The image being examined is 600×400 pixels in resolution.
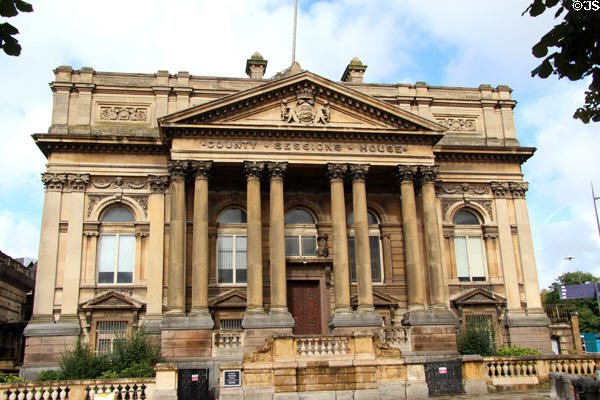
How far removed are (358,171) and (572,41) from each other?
21731 mm

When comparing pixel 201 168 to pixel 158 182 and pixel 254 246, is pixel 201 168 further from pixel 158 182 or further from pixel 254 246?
pixel 254 246

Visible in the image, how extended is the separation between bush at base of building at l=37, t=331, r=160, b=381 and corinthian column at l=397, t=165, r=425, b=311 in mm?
11991

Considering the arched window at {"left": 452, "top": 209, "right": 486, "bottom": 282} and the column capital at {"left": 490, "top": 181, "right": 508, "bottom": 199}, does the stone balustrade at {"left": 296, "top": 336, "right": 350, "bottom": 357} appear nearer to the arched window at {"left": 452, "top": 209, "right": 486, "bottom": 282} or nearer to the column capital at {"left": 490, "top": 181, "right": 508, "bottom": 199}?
the arched window at {"left": 452, "top": 209, "right": 486, "bottom": 282}

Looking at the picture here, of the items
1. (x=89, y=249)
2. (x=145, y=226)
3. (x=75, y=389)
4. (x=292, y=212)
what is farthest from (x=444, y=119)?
(x=75, y=389)

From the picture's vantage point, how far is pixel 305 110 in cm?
3008

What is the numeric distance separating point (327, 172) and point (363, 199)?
2178 millimetres

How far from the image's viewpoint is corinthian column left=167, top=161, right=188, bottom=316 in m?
27.4

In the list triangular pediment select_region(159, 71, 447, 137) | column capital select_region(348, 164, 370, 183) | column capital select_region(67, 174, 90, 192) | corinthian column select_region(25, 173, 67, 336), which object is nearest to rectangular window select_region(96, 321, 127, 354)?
corinthian column select_region(25, 173, 67, 336)

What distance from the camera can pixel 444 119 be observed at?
34.6 metres

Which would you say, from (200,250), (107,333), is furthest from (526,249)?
(107,333)

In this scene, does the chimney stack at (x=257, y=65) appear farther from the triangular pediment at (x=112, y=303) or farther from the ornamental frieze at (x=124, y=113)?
the triangular pediment at (x=112, y=303)

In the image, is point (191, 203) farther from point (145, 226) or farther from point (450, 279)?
point (450, 279)

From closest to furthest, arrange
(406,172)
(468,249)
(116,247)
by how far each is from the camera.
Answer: (116,247) → (406,172) → (468,249)

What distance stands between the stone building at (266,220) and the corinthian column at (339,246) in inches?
2.8
